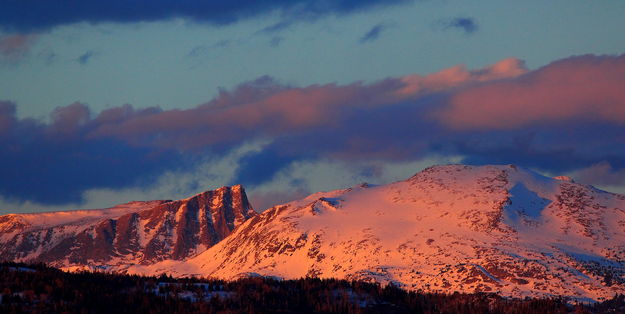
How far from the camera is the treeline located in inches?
4331

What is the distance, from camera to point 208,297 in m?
118

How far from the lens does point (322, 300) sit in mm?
122812

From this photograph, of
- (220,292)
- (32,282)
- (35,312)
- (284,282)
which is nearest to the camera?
(35,312)

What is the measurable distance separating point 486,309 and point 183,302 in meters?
37.9

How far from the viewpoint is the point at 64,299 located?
360 ft

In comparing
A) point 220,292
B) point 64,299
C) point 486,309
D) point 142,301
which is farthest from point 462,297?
point 64,299

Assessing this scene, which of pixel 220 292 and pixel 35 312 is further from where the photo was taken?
pixel 220 292

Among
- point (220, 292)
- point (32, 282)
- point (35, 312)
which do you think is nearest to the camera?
point (35, 312)

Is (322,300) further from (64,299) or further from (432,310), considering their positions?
(64,299)

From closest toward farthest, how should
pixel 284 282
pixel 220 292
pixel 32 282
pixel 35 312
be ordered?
pixel 35 312 → pixel 32 282 → pixel 220 292 → pixel 284 282

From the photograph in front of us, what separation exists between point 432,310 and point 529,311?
38.8 ft

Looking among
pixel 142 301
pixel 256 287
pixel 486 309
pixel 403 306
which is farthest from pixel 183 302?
pixel 486 309

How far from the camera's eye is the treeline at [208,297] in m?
110

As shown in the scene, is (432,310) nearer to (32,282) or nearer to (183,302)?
(183,302)
